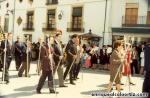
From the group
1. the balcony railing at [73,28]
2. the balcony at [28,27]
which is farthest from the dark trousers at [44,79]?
the balcony at [28,27]

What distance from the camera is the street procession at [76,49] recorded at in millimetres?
11664

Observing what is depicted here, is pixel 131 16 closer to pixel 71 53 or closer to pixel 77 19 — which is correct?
pixel 77 19

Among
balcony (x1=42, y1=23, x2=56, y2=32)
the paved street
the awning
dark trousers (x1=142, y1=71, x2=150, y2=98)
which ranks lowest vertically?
the paved street

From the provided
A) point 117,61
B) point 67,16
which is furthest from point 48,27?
point 117,61

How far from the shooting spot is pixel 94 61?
22078 millimetres

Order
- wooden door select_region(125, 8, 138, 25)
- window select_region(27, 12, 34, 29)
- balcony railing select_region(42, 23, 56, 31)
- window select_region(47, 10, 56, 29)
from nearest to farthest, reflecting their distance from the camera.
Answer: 1. wooden door select_region(125, 8, 138, 25)
2. balcony railing select_region(42, 23, 56, 31)
3. window select_region(47, 10, 56, 29)
4. window select_region(27, 12, 34, 29)

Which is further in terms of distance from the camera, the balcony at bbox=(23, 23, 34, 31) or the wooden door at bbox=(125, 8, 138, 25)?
the balcony at bbox=(23, 23, 34, 31)

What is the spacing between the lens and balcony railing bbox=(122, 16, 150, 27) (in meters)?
28.0

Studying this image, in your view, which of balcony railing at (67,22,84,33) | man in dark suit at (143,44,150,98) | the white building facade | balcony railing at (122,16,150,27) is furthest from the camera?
balcony railing at (67,22,84,33)

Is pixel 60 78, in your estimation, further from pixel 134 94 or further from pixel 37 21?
pixel 37 21

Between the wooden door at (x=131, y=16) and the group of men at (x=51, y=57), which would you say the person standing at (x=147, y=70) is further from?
the wooden door at (x=131, y=16)

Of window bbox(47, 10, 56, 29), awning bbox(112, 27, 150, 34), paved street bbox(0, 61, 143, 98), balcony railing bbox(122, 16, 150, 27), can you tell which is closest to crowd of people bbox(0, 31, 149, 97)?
paved street bbox(0, 61, 143, 98)

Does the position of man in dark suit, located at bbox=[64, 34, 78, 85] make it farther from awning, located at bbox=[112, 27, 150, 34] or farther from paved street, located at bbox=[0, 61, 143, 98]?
awning, located at bbox=[112, 27, 150, 34]

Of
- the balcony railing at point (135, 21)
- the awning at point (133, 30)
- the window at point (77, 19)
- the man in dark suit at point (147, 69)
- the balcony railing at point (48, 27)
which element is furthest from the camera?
the balcony railing at point (48, 27)
